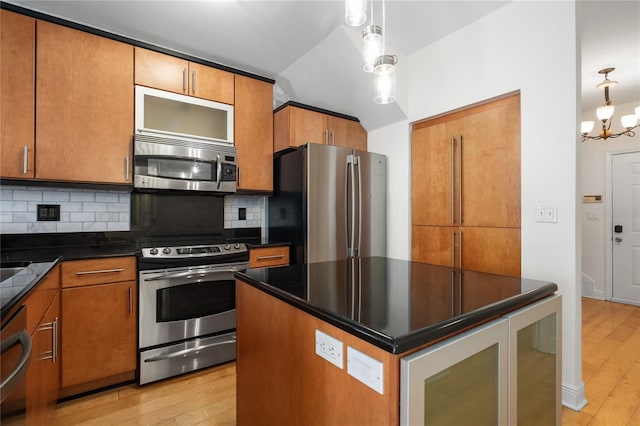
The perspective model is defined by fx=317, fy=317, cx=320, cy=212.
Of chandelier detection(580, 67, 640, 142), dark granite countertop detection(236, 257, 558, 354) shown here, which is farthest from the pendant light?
chandelier detection(580, 67, 640, 142)

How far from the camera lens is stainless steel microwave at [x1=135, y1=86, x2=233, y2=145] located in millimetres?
2453

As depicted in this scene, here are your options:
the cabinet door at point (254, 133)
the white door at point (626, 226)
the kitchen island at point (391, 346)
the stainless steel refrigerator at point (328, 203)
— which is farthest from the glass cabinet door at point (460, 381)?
the white door at point (626, 226)

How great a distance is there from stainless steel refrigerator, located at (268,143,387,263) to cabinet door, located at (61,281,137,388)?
138 centimetres

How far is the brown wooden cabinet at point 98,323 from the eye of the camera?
1.99m

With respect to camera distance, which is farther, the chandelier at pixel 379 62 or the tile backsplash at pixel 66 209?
the tile backsplash at pixel 66 209

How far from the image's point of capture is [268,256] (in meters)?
2.85

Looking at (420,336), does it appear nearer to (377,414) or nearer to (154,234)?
(377,414)

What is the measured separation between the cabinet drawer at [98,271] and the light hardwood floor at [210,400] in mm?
765

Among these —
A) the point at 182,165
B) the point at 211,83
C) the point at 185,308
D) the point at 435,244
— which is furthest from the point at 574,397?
the point at 211,83

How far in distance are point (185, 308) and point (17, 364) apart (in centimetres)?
143

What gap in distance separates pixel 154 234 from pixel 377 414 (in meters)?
2.57

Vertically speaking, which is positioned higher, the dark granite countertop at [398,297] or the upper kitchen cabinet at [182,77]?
the upper kitchen cabinet at [182,77]

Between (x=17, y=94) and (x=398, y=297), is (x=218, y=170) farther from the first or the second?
(x=398, y=297)

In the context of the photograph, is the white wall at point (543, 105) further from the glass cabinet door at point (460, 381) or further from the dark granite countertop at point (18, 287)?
the dark granite countertop at point (18, 287)
